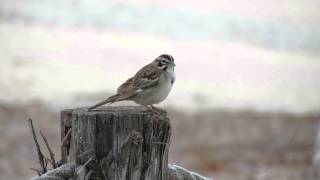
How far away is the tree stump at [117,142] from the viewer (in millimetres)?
5453

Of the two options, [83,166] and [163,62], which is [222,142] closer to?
[163,62]

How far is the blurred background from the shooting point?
13.9m

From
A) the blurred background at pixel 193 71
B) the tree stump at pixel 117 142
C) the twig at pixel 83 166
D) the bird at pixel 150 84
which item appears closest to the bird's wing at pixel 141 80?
the bird at pixel 150 84

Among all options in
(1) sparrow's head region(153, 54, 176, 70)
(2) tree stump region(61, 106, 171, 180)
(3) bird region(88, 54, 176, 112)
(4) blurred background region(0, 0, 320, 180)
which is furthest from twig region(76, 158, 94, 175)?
(4) blurred background region(0, 0, 320, 180)

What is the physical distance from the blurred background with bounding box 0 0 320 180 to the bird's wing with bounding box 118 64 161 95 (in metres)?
4.99

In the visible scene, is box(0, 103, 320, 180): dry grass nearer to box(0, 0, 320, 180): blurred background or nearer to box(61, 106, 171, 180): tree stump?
box(0, 0, 320, 180): blurred background

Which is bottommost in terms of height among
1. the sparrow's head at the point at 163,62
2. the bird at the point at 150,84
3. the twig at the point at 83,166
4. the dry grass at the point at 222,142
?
the dry grass at the point at 222,142

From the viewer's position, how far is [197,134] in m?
14.9

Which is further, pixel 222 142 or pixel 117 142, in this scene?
pixel 222 142

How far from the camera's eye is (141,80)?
6.66 meters

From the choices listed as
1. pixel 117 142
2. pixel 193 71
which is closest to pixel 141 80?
pixel 117 142

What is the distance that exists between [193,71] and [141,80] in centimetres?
1294

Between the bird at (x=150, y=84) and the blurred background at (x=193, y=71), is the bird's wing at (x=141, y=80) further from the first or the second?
the blurred background at (x=193, y=71)

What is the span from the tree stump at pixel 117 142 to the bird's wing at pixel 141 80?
0.91m
